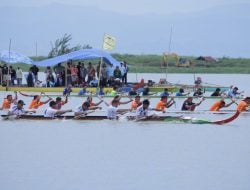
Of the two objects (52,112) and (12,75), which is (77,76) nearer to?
(12,75)

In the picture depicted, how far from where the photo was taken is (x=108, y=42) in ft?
136

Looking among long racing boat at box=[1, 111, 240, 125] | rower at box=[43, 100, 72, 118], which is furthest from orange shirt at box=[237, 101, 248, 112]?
rower at box=[43, 100, 72, 118]

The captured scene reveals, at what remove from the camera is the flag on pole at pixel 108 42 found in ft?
135

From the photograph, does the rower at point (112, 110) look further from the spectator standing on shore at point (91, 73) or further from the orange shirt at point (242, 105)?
the spectator standing on shore at point (91, 73)

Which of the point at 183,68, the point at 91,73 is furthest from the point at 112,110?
the point at 183,68

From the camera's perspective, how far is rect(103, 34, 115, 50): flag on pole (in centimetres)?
4119

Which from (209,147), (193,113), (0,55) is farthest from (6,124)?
(0,55)

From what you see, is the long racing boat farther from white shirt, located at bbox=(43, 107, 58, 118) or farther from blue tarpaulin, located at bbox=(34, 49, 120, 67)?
blue tarpaulin, located at bbox=(34, 49, 120, 67)

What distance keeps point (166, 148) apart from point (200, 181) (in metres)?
5.21

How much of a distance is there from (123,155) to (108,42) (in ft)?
62.8

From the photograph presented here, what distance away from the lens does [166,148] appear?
24.1 metres

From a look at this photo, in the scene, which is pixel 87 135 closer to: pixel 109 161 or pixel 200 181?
pixel 109 161

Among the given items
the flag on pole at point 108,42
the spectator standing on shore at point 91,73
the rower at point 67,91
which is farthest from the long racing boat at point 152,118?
the spectator standing on shore at point 91,73

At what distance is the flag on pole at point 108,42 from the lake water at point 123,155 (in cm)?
1097
